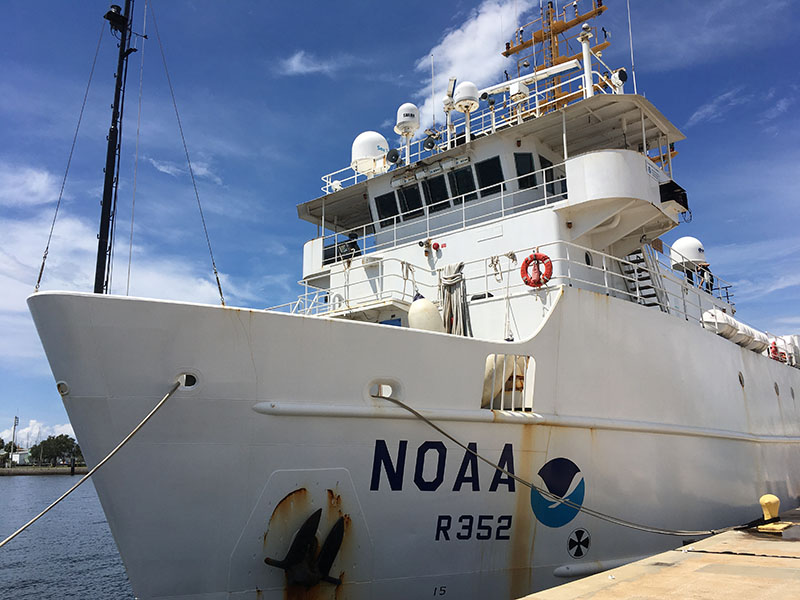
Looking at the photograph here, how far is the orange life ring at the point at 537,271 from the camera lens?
305 inches

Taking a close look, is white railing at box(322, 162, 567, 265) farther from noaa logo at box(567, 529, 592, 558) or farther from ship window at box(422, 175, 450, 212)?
noaa logo at box(567, 529, 592, 558)

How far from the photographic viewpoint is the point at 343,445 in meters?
5.54

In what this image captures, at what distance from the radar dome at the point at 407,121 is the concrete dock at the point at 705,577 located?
9175 mm

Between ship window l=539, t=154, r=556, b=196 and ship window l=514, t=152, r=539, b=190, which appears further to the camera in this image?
ship window l=539, t=154, r=556, b=196

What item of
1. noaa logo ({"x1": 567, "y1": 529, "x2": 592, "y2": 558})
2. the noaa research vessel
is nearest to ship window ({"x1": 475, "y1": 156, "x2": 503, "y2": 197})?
the noaa research vessel

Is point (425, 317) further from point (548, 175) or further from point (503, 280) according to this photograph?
point (548, 175)

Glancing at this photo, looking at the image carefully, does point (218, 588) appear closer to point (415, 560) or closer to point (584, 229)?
point (415, 560)

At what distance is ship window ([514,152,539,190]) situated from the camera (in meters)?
10.5

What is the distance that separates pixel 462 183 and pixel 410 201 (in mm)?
1144

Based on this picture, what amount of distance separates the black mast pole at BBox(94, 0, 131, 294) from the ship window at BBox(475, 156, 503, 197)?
242 inches

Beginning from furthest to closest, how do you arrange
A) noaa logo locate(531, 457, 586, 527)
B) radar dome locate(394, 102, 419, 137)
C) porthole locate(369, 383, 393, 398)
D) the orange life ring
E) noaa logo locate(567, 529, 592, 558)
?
radar dome locate(394, 102, 419, 137)
the orange life ring
noaa logo locate(567, 529, 592, 558)
noaa logo locate(531, 457, 586, 527)
porthole locate(369, 383, 393, 398)

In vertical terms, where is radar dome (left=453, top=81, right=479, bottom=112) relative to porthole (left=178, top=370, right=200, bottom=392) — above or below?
above

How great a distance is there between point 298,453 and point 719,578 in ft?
11.7

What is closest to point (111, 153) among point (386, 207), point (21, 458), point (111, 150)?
point (111, 150)
